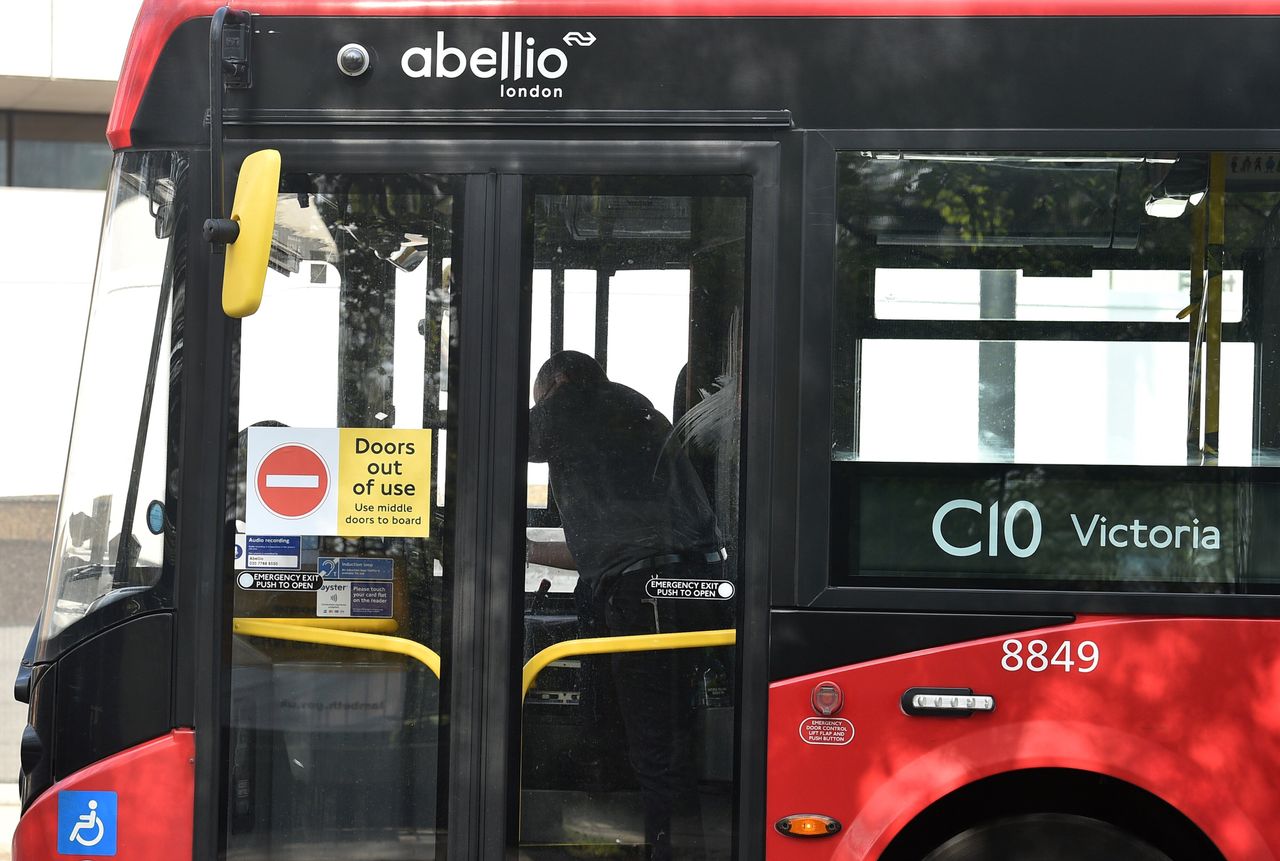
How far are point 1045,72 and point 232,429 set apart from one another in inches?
91.8

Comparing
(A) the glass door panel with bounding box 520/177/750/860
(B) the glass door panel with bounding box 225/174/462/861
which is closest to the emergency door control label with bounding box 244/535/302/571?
(B) the glass door panel with bounding box 225/174/462/861

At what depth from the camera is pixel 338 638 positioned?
3.26 metres

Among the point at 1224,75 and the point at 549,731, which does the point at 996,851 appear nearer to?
the point at 549,731

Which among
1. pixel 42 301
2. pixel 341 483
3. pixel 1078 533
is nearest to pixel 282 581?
pixel 341 483

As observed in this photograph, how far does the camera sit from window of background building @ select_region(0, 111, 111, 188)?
8.75 metres

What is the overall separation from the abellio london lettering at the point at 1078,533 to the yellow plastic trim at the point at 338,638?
4.53 feet

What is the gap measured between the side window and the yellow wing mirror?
4.68ft

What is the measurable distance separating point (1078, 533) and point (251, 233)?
2.19 meters

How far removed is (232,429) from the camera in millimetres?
3256

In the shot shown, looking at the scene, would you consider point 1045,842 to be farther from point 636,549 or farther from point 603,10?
point 603,10

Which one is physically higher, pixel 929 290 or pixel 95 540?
pixel 929 290

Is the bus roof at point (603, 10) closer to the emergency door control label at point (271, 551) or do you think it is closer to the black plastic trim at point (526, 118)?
the black plastic trim at point (526, 118)

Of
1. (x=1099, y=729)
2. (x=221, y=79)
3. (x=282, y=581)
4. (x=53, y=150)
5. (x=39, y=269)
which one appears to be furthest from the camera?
(x=53, y=150)

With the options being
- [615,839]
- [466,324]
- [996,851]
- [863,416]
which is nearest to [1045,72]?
[863,416]
